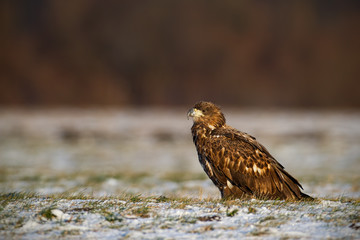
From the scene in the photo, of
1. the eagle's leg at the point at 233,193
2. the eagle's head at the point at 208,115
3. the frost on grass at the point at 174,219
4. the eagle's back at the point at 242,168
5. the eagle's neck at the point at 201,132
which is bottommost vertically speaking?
the frost on grass at the point at 174,219

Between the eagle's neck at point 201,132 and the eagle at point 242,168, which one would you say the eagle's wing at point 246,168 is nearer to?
the eagle at point 242,168

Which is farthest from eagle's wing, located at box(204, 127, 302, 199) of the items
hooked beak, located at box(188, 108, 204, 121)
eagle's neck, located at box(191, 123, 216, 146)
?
hooked beak, located at box(188, 108, 204, 121)

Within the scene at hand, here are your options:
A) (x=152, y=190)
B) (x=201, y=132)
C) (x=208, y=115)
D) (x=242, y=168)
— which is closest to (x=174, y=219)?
(x=242, y=168)

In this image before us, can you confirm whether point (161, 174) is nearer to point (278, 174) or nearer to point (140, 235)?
point (278, 174)

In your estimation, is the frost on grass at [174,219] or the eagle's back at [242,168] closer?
the frost on grass at [174,219]

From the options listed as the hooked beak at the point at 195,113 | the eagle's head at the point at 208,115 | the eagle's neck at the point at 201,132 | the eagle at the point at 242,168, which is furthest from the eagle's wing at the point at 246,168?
the hooked beak at the point at 195,113

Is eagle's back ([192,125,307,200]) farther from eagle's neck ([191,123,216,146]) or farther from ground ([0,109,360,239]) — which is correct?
ground ([0,109,360,239])

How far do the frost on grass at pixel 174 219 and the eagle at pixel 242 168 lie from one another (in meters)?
0.59

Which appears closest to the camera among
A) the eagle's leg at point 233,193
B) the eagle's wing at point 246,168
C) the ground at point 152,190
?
the ground at point 152,190

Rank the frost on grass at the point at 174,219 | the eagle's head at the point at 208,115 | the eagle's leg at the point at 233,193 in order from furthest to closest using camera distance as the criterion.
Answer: the eagle's head at the point at 208,115, the eagle's leg at the point at 233,193, the frost on grass at the point at 174,219

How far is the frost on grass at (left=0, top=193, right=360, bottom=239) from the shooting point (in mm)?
5445

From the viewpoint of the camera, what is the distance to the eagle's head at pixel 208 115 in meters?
7.87

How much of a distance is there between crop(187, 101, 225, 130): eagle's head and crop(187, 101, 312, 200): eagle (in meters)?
0.24

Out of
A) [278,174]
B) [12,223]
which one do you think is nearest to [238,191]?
[278,174]
